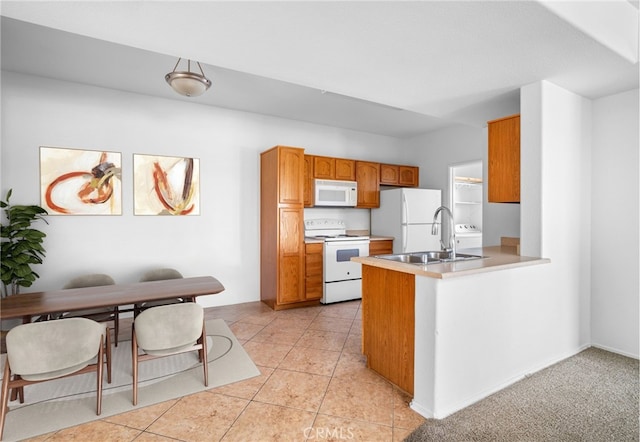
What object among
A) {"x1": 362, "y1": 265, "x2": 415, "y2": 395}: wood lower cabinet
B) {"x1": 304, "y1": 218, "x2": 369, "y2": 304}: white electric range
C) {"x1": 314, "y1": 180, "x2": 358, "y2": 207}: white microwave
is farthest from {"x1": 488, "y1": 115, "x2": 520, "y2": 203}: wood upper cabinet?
{"x1": 314, "y1": 180, "x2": 358, "y2": 207}: white microwave

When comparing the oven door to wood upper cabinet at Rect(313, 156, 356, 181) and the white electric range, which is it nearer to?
the white electric range

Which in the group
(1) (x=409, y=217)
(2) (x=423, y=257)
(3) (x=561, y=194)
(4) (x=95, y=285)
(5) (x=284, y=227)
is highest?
(3) (x=561, y=194)

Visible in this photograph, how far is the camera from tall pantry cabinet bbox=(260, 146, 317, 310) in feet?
13.7

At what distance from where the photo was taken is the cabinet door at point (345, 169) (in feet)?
16.0

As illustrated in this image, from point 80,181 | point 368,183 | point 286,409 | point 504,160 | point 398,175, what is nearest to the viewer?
point 286,409

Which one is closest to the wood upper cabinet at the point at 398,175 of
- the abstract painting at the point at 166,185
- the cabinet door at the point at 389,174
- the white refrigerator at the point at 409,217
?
the cabinet door at the point at 389,174

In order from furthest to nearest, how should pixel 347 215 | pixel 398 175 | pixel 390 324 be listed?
pixel 398 175 → pixel 347 215 → pixel 390 324

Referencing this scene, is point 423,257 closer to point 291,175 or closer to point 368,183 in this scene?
point 291,175

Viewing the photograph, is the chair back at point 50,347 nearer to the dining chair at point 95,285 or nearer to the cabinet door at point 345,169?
the dining chair at point 95,285

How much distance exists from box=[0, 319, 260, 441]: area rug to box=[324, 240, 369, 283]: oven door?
1.82 metres

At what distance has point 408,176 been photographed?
5.59 meters

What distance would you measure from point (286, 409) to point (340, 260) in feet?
8.72

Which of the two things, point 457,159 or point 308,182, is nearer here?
point 308,182

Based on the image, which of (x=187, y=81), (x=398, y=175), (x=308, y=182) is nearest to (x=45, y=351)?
(x=187, y=81)
